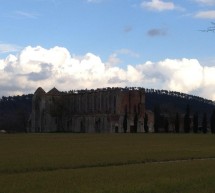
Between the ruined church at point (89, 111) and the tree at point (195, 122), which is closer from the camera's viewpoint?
the tree at point (195, 122)

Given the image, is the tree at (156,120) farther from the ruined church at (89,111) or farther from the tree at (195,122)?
the tree at (195,122)

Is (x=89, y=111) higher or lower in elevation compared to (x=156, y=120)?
higher

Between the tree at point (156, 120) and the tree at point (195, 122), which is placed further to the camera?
the tree at point (156, 120)

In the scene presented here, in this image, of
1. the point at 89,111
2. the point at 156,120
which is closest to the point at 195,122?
the point at 156,120

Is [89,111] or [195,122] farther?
[89,111]

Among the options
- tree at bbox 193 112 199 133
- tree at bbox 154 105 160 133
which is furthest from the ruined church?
tree at bbox 193 112 199 133

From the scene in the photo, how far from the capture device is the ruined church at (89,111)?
Result: 167300 mm

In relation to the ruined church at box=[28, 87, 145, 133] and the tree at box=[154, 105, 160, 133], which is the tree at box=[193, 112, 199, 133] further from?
the ruined church at box=[28, 87, 145, 133]

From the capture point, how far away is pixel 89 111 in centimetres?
18212

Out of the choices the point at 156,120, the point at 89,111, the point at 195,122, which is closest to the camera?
the point at 195,122

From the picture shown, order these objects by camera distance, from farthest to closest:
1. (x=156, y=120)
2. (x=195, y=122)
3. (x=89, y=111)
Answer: (x=89, y=111) → (x=156, y=120) → (x=195, y=122)

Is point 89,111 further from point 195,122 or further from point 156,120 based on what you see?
point 195,122

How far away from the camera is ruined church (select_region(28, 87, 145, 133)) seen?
549 ft

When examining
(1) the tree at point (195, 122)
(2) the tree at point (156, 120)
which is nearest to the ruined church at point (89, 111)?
(2) the tree at point (156, 120)
